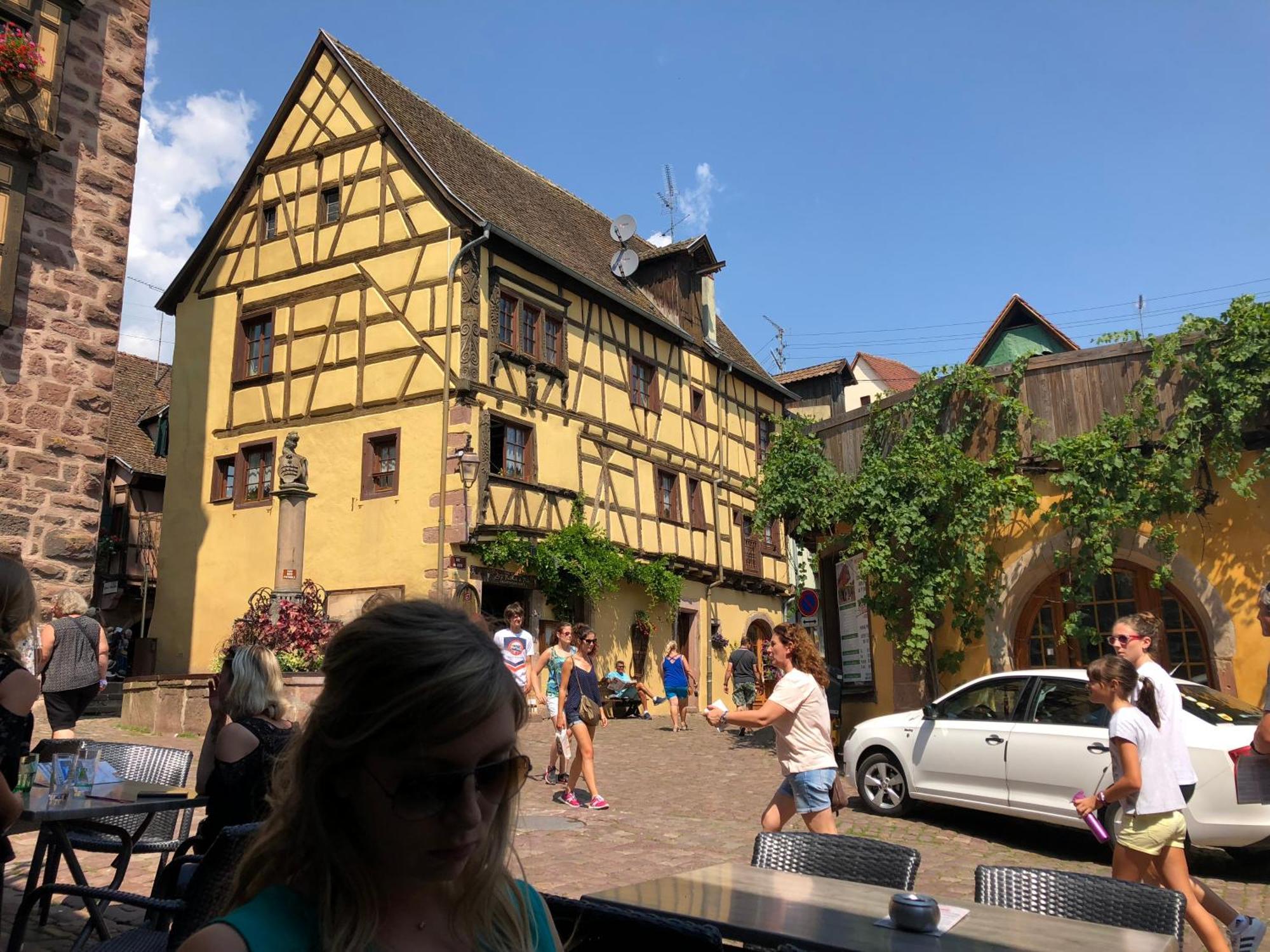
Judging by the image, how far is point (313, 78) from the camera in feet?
69.9

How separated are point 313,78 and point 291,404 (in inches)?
267

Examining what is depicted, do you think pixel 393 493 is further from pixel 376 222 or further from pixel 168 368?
pixel 168 368

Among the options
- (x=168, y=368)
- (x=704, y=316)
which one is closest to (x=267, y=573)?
(x=704, y=316)

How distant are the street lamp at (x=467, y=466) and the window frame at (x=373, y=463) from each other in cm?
144

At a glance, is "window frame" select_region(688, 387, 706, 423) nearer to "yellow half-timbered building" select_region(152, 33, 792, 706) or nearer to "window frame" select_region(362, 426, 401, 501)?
"yellow half-timbered building" select_region(152, 33, 792, 706)

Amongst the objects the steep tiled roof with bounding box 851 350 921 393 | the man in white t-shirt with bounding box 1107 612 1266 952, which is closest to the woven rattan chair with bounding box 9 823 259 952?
the man in white t-shirt with bounding box 1107 612 1266 952

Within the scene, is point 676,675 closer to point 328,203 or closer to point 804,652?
point 328,203

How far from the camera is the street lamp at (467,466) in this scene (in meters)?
17.5

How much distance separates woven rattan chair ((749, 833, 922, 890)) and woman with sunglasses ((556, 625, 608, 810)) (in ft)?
17.2

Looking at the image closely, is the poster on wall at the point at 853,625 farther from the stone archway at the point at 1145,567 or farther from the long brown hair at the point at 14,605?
the long brown hair at the point at 14,605

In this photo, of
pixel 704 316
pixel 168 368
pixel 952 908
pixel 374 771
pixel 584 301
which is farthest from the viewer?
pixel 168 368

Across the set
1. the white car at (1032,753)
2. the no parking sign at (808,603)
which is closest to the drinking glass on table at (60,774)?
the white car at (1032,753)

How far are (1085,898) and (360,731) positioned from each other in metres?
2.83

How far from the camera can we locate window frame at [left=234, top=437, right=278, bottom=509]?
20.2 metres
